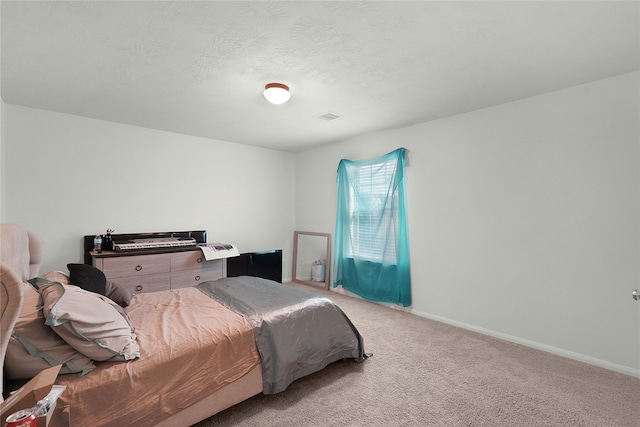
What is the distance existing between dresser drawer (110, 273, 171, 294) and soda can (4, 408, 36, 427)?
2.74 meters

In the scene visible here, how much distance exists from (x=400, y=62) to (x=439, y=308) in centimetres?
283

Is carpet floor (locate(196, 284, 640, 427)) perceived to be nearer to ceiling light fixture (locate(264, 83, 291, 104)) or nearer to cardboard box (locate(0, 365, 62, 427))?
cardboard box (locate(0, 365, 62, 427))

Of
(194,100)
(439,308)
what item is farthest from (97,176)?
(439,308)

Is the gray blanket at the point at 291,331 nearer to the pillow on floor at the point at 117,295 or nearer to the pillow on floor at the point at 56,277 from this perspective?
the pillow on floor at the point at 117,295

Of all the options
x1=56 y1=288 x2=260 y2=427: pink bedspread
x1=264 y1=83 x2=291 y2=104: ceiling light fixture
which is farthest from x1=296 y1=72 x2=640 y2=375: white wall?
x1=56 y1=288 x2=260 y2=427: pink bedspread

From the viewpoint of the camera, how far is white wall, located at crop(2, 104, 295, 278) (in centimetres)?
321

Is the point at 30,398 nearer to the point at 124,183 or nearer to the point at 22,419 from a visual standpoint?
the point at 22,419

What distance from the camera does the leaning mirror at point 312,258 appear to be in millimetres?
4990

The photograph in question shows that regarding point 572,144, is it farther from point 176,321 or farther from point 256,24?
point 176,321

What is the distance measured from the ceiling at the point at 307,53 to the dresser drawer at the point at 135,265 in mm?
1702

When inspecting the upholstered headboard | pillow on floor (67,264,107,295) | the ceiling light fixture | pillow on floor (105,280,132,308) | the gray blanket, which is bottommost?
the gray blanket

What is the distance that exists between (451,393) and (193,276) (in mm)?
3213

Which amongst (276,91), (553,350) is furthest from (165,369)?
(553,350)

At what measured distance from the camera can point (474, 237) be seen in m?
3.32
